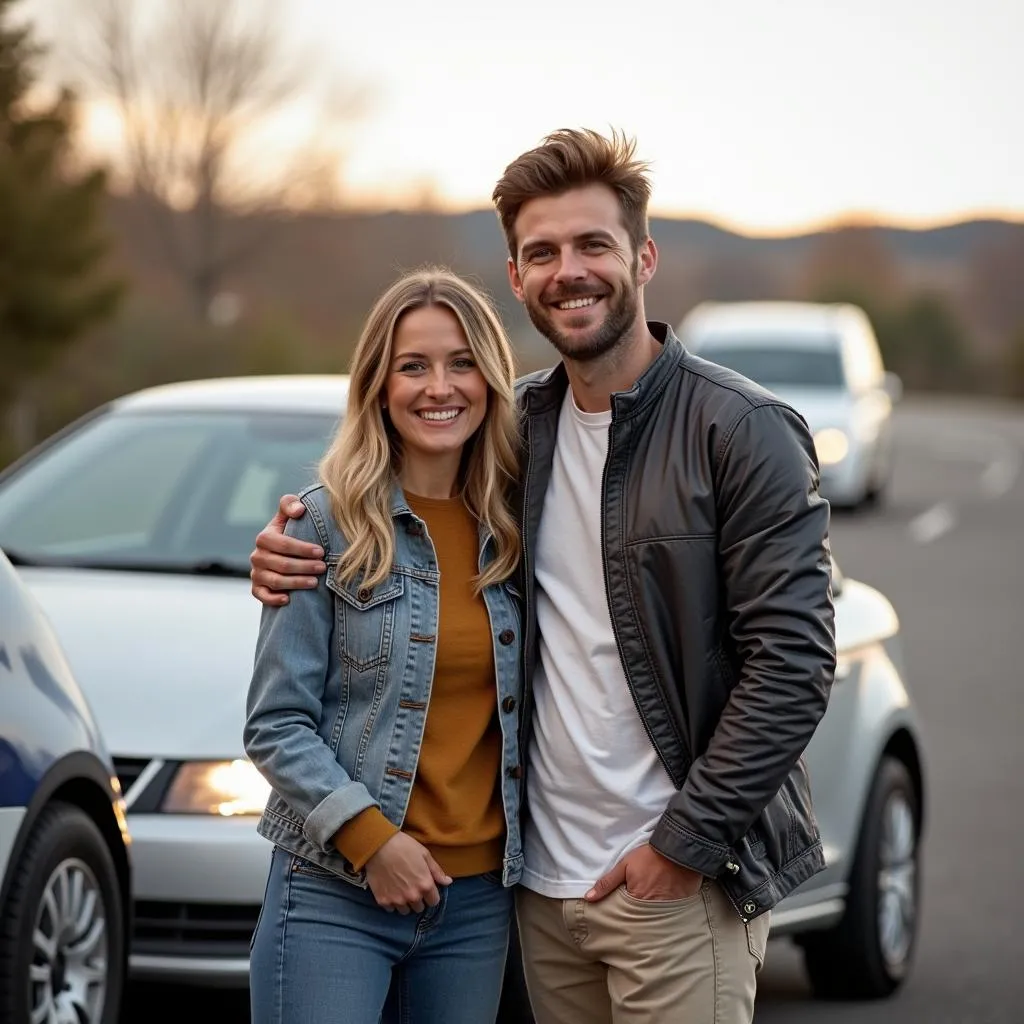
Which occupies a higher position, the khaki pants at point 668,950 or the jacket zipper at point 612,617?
the jacket zipper at point 612,617

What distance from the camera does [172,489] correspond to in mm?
6492

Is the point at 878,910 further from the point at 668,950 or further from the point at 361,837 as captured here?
the point at 361,837

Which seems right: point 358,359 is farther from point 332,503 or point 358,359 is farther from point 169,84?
point 169,84

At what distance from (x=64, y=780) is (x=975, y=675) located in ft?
27.0

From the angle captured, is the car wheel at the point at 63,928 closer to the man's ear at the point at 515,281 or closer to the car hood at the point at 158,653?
the car hood at the point at 158,653

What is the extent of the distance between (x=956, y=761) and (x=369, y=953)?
6.41 m

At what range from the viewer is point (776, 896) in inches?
126

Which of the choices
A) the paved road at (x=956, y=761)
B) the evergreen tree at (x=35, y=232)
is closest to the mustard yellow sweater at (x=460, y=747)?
the paved road at (x=956, y=761)

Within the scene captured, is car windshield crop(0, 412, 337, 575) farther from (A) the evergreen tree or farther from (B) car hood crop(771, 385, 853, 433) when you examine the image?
(A) the evergreen tree

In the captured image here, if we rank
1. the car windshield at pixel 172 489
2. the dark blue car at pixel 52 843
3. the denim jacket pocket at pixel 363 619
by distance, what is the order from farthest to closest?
1. the car windshield at pixel 172 489
2. the dark blue car at pixel 52 843
3. the denim jacket pocket at pixel 363 619

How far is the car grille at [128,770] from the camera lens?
480 centimetres

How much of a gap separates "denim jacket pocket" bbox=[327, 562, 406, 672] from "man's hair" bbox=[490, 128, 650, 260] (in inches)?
26.6

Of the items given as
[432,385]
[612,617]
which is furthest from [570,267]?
[612,617]

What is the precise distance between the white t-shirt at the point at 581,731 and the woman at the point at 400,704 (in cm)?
7
